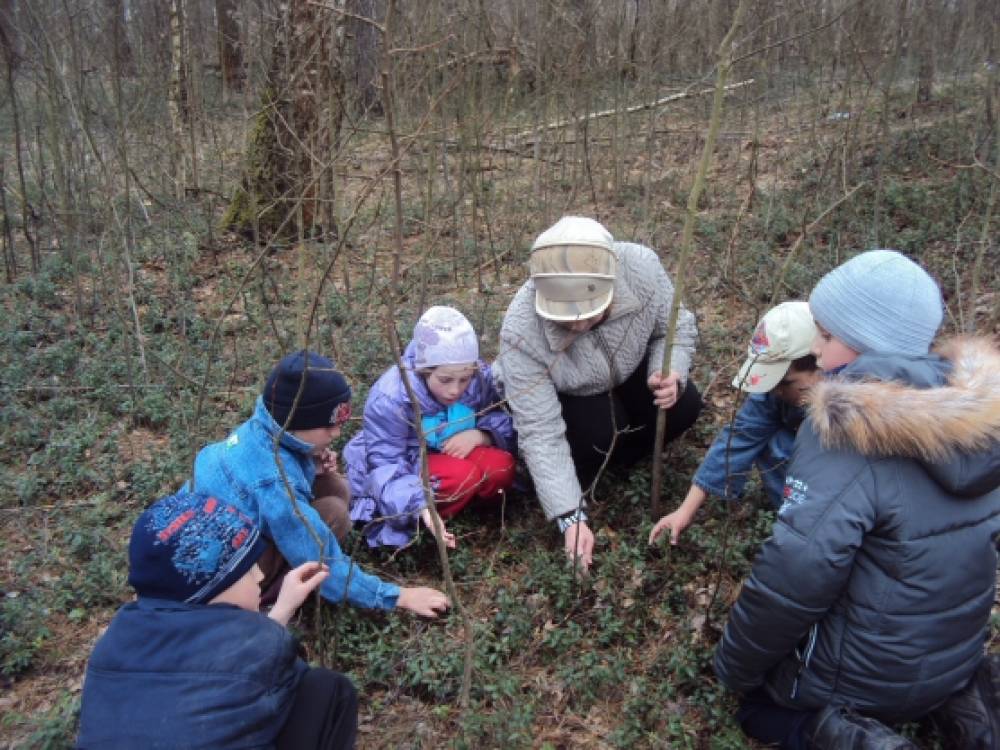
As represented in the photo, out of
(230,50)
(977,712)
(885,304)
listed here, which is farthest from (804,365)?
(230,50)

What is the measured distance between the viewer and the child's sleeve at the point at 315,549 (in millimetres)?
2480

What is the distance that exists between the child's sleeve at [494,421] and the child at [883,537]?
1.46 m

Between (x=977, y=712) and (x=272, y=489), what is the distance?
211cm

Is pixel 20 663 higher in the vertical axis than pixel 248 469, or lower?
lower

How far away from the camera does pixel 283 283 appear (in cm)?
600

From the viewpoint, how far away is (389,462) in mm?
3131

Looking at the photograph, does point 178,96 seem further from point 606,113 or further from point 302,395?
point 302,395

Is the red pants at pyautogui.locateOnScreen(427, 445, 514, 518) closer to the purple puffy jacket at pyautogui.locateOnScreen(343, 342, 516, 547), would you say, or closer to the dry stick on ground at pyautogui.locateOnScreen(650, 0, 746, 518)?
the purple puffy jacket at pyautogui.locateOnScreen(343, 342, 516, 547)

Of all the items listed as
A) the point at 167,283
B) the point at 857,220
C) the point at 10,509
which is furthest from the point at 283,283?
the point at 857,220

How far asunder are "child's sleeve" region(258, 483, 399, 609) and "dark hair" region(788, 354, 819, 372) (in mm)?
1556

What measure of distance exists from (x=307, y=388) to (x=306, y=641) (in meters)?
0.97

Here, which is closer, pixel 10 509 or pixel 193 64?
pixel 10 509

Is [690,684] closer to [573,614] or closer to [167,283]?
[573,614]

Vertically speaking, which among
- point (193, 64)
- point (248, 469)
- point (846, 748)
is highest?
point (193, 64)
